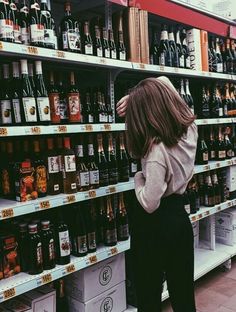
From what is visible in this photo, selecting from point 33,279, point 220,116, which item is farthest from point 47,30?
point 220,116

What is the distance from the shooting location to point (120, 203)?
2439mm

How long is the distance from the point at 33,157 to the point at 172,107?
2.84 ft

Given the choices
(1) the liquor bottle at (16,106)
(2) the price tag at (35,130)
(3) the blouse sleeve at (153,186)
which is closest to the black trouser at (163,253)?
(3) the blouse sleeve at (153,186)

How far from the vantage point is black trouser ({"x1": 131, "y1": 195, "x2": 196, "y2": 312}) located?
170cm

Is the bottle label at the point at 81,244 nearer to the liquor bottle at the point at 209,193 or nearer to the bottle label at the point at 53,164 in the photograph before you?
the bottle label at the point at 53,164

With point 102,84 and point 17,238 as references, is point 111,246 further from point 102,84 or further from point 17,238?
point 102,84

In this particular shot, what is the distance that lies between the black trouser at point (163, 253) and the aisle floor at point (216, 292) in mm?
977

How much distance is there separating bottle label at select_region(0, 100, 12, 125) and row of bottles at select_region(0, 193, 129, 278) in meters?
0.55

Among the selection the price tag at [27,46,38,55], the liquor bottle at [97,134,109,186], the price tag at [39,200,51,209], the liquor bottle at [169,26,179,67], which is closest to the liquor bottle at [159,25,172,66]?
the liquor bottle at [169,26,179,67]

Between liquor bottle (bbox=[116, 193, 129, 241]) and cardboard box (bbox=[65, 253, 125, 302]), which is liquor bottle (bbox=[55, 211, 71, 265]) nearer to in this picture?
cardboard box (bbox=[65, 253, 125, 302])

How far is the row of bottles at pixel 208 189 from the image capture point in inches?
124

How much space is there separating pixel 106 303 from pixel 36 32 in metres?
1.67

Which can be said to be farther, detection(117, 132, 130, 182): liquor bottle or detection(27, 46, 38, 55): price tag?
detection(117, 132, 130, 182): liquor bottle

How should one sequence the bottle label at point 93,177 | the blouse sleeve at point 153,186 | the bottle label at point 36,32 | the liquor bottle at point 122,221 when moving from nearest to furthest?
the blouse sleeve at point 153,186, the bottle label at point 36,32, the bottle label at point 93,177, the liquor bottle at point 122,221
